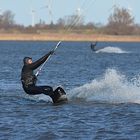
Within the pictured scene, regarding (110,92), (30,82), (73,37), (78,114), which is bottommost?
(78,114)

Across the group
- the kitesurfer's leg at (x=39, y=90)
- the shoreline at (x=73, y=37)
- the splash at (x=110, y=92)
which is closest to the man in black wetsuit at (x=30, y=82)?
the kitesurfer's leg at (x=39, y=90)

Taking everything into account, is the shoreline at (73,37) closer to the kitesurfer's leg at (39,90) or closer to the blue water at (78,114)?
the blue water at (78,114)

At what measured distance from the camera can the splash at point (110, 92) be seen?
22375mm

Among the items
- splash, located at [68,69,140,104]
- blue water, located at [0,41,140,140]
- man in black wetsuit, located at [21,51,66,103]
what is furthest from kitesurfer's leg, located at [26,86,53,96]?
splash, located at [68,69,140,104]

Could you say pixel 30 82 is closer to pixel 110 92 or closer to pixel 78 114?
pixel 78 114

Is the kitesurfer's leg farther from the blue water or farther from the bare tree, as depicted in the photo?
the bare tree

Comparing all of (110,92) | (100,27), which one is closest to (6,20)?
(100,27)

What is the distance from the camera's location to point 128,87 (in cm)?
2386

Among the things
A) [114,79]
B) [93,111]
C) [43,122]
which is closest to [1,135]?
[43,122]

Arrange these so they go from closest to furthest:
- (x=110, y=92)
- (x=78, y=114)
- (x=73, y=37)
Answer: (x=78, y=114) → (x=110, y=92) → (x=73, y=37)

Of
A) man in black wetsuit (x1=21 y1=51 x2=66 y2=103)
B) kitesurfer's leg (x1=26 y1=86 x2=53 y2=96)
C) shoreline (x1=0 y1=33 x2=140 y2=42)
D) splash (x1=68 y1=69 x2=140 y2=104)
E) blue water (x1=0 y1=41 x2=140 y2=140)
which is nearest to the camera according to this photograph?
blue water (x1=0 y1=41 x2=140 y2=140)

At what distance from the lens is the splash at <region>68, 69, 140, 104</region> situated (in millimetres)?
22375

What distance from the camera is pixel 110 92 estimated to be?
23625 mm

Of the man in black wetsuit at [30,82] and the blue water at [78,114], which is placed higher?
the man in black wetsuit at [30,82]
